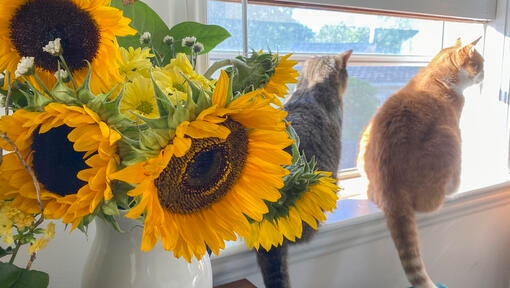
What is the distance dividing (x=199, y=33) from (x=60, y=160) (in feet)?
0.77

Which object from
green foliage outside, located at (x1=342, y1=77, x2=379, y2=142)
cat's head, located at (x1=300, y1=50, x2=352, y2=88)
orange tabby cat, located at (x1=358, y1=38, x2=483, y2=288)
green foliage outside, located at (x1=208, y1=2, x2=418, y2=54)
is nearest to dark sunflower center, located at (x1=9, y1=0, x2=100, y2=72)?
green foliage outside, located at (x1=208, y1=2, x2=418, y2=54)

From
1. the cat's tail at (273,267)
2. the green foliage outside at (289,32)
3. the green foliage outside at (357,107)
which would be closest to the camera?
the cat's tail at (273,267)

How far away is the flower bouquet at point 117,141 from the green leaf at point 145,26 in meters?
0.07

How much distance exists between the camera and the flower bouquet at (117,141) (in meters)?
0.30

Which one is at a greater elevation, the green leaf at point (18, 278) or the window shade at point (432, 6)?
the window shade at point (432, 6)

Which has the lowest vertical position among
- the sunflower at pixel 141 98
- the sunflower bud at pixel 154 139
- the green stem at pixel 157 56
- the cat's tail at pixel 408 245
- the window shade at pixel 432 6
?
the cat's tail at pixel 408 245

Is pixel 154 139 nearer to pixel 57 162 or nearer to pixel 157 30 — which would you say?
pixel 57 162

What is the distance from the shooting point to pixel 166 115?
301mm

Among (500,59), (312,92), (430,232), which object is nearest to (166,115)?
(312,92)

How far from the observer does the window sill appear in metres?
0.85

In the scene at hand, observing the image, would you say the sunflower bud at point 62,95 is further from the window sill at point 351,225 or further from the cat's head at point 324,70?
the cat's head at point 324,70

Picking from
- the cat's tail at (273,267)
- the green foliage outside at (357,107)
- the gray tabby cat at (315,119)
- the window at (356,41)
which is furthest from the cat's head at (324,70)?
the cat's tail at (273,267)

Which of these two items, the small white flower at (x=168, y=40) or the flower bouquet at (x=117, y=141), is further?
the small white flower at (x=168, y=40)

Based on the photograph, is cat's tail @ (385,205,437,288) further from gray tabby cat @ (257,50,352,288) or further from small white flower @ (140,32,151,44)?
small white flower @ (140,32,151,44)
